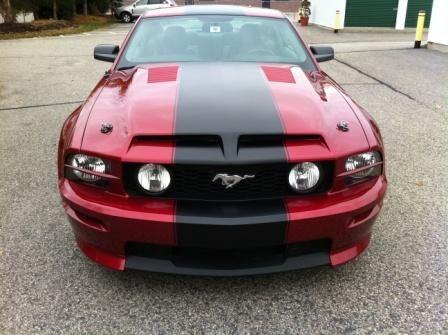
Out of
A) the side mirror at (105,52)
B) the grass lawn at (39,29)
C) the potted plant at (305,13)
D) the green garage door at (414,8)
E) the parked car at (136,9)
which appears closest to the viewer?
the side mirror at (105,52)

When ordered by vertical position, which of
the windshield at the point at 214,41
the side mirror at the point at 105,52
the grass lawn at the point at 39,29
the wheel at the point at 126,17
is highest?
the windshield at the point at 214,41

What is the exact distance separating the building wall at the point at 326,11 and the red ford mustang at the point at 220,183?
1924cm

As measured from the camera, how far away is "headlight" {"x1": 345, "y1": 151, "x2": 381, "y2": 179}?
2.61 meters

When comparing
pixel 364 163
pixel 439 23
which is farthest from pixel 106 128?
Answer: pixel 439 23

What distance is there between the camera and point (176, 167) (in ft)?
8.00

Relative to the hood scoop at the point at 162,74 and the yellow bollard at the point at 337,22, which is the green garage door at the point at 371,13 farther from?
the hood scoop at the point at 162,74

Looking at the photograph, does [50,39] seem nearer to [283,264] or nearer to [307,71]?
[307,71]

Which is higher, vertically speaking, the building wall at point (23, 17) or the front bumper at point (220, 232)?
the front bumper at point (220, 232)

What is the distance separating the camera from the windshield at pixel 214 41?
3867 mm

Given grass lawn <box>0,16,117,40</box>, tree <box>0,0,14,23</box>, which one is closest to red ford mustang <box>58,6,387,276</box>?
grass lawn <box>0,16,117,40</box>

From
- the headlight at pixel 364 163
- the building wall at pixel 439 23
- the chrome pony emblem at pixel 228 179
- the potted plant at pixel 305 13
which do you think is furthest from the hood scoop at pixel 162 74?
the potted plant at pixel 305 13

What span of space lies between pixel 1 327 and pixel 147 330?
74cm

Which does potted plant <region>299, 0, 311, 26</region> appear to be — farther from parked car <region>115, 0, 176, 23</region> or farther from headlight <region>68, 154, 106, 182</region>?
headlight <region>68, 154, 106, 182</region>

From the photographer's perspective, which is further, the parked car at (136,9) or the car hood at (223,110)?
the parked car at (136,9)
